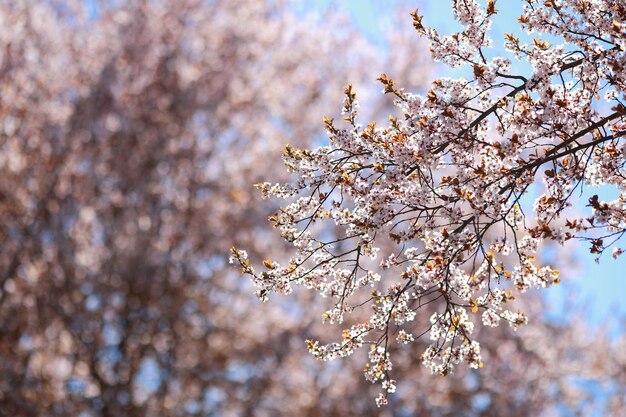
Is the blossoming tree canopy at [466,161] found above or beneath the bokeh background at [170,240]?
beneath

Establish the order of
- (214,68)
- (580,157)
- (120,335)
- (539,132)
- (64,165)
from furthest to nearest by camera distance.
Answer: (214,68), (64,165), (120,335), (580,157), (539,132)

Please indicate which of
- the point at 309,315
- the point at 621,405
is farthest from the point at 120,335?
the point at 621,405

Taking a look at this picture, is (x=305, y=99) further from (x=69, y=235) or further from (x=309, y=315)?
(x=69, y=235)

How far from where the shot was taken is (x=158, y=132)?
43.6ft

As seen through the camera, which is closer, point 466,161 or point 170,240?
point 466,161

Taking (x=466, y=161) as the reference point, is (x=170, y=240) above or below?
above

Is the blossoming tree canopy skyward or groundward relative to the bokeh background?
groundward

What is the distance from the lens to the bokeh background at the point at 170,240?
12.0 m

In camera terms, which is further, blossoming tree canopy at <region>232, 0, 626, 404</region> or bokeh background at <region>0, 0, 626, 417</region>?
bokeh background at <region>0, 0, 626, 417</region>

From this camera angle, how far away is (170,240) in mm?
12906

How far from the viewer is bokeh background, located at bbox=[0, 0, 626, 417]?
1202cm

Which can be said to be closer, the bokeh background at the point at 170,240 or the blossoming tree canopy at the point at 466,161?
the blossoming tree canopy at the point at 466,161

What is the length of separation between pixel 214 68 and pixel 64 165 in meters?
3.77

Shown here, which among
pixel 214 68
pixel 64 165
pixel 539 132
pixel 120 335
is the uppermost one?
pixel 214 68
